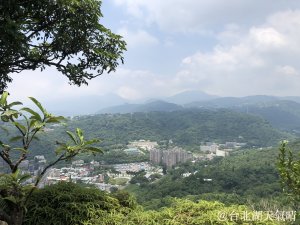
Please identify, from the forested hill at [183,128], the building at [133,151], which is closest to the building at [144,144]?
the forested hill at [183,128]

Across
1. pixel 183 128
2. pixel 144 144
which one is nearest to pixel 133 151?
pixel 144 144

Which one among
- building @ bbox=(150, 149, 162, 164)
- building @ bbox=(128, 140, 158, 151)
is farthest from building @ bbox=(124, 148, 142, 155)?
building @ bbox=(128, 140, 158, 151)

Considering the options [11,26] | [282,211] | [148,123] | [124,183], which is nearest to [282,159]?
[282,211]

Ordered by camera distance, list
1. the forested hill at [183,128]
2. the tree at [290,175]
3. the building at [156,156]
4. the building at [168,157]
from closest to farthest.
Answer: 1. the tree at [290,175]
2. the building at [168,157]
3. the building at [156,156]
4. the forested hill at [183,128]

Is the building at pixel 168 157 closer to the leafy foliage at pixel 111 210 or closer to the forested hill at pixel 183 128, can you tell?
the forested hill at pixel 183 128

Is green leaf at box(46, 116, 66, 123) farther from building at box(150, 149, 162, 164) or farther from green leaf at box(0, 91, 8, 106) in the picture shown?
building at box(150, 149, 162, 164)

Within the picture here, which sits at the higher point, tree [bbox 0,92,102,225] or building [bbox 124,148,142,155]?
tree [bbox 0,92,102,225]

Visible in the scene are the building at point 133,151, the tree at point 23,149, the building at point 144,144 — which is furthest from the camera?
the building at point 144,144

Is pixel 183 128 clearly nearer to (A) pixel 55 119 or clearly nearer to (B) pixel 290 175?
(A) pixel 55 119

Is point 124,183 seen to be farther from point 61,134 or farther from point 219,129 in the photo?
point 219,129
